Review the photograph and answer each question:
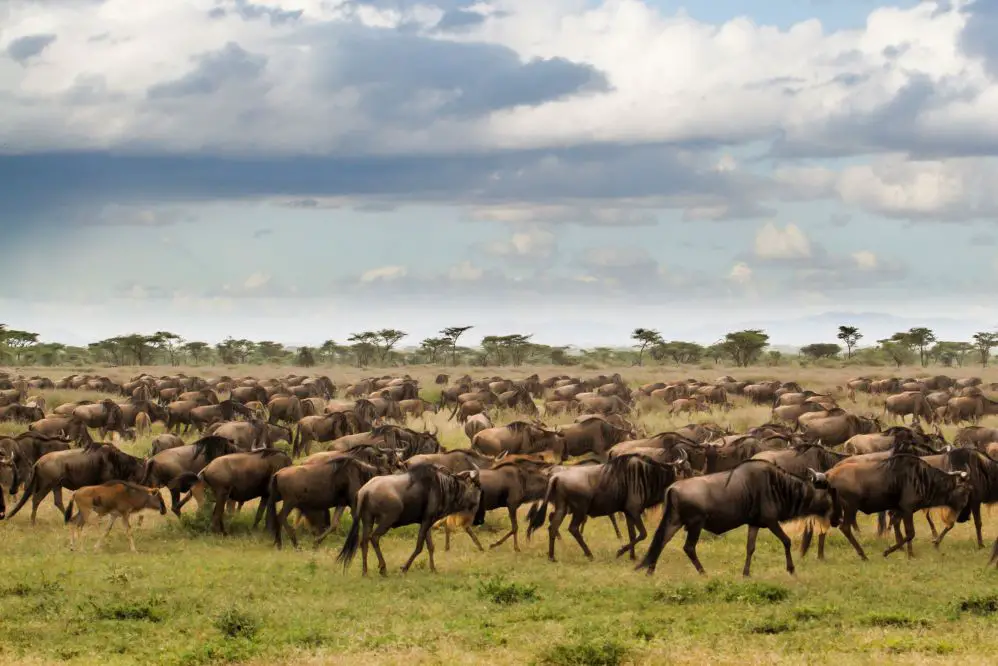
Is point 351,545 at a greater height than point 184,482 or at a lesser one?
lesser

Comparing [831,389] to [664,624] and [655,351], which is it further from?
[655,351]

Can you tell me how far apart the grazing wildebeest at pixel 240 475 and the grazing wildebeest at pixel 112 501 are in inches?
40.1

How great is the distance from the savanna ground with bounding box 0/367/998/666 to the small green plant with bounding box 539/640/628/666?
2cm

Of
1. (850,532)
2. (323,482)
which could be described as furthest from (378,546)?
(850,532)

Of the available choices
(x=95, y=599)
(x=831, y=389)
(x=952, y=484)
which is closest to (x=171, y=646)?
(x=95, y=599)

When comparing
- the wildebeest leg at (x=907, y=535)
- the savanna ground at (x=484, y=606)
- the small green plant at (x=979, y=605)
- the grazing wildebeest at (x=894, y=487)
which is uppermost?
the grazing wildebeest at (x=894, y=487)

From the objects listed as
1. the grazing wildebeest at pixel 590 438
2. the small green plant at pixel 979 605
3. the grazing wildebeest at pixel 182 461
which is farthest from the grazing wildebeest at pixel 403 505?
the grazing wildebeest at pixel 590 438

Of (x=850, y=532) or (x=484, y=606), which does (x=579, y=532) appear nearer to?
(x=484, y=606)

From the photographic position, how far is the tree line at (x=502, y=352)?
338ft

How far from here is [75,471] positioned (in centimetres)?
1912

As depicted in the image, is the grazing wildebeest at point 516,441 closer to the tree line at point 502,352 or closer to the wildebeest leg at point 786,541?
the wildebeest leg at point 786,541

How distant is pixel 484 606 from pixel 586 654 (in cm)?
250

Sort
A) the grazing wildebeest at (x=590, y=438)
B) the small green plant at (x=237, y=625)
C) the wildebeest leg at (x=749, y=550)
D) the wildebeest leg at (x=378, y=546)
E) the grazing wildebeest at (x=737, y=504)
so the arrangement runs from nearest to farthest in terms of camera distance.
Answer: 1. the small green plant at (x=237, y=625)
2. the grazing wildebeest at (x=737, y=504)
3. the wildebeest leg at (x=749, y=550)
4. the wildebeest leg at (x=378, y=546)
5. the grazing wildebeest at (x=590, y=438)

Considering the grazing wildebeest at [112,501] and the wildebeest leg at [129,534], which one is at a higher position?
the grazing wildebeest at [112,501]
